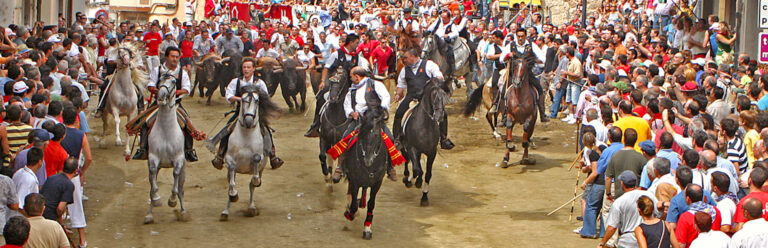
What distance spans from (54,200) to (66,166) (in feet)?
1.23

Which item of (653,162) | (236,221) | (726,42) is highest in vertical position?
(726,42)

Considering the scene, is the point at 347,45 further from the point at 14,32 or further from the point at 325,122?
the point at 14,32

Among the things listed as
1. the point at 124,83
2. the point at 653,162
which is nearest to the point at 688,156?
the point at 653,162

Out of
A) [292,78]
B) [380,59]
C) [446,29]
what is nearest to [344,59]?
[380,59]

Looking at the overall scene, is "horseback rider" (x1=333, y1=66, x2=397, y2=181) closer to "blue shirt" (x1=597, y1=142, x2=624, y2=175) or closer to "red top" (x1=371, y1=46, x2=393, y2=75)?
"blue shirt" (x1=597, y1=142, x2=624, y2=175)

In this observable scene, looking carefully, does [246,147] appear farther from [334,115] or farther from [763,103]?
[763,103]

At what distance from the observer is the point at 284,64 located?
73.5ft

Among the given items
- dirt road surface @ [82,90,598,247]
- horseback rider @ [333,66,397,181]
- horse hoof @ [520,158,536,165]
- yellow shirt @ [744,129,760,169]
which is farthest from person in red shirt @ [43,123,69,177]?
horse hoof @ [520,158,536,165]

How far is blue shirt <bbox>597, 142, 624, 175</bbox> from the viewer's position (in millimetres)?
11477

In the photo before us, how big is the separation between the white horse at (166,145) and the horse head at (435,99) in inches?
150

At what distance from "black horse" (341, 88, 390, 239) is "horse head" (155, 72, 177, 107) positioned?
8.07 ft

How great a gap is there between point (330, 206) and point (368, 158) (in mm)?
2288

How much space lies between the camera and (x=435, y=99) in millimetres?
14555

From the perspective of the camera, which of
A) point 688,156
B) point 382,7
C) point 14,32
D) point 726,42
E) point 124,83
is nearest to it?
point 688,156
